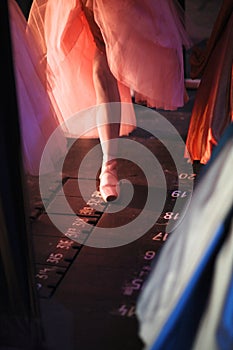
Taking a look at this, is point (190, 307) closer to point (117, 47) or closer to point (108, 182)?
point (108, 182)

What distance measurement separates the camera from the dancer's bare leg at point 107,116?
2031 millimetres

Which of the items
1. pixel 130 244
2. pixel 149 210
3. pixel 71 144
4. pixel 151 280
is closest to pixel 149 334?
pixel 151 280

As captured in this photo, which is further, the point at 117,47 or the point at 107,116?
the point at 107,116

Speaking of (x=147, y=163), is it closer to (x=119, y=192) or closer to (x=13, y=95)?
(x=119, y=192)

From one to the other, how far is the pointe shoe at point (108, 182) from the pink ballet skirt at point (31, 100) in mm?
257

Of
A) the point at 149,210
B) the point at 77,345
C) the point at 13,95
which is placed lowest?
the point at 149,210

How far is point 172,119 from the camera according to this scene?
2740 millimetres

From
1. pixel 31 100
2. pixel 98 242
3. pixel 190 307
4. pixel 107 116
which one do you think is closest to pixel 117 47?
pixel 107 116

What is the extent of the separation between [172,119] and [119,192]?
0.80 meters

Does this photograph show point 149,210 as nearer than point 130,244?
No

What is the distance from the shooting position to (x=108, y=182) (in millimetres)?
2049

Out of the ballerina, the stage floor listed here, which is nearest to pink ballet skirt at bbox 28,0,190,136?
the ballerina

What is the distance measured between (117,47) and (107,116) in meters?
0.27

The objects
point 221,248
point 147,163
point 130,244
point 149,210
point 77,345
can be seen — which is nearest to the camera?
point 221,248
